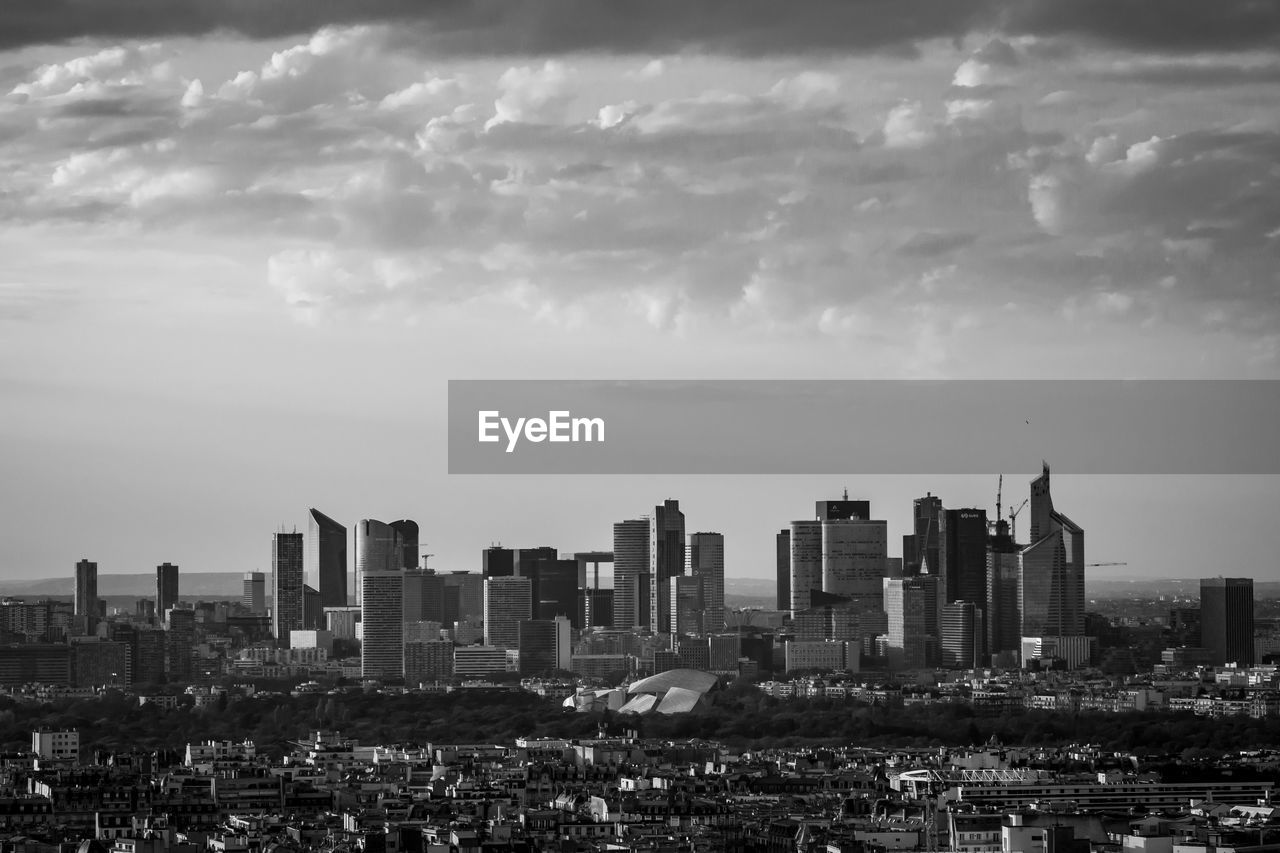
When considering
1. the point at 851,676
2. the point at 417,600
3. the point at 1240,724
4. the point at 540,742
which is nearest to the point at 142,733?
the point at 540,742

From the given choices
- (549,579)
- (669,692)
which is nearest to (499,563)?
(549,579)

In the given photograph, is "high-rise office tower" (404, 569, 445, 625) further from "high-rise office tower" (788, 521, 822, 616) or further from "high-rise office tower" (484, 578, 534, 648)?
"high-rise office tower" (788, 521, 822, 616)

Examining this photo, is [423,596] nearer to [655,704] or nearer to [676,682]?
[676,682]

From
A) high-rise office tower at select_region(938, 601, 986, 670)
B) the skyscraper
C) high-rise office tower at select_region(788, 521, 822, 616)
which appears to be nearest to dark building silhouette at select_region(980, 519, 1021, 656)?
high-rise office tower at select_region(938, 601, 986, 670)

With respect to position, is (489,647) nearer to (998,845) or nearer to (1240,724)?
(1240,724)

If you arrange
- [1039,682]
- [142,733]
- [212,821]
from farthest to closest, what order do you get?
[1039,682] → [142,733] → [212,821]

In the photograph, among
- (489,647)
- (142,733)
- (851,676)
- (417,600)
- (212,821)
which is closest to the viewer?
(212,821)
